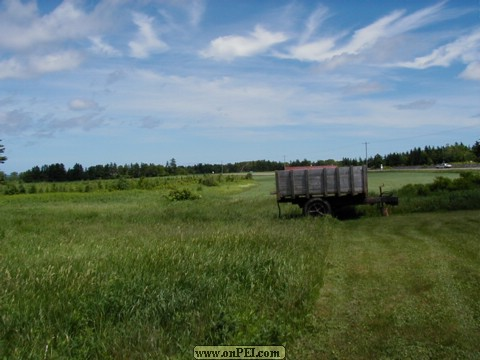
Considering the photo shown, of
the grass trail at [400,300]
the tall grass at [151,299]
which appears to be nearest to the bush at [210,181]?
the grass trail at [400,300]

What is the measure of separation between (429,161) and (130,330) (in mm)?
142233

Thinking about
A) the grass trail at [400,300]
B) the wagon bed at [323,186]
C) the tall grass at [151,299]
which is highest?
the wagon bed at [323,186]

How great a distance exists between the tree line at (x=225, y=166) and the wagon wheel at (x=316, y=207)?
210 feet

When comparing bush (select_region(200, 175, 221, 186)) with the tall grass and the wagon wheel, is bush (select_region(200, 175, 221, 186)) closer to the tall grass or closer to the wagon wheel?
the wagon wheel

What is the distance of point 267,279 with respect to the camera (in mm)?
7285

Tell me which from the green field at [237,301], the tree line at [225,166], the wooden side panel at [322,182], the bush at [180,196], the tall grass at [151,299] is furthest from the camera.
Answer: the tree line at [225,166]

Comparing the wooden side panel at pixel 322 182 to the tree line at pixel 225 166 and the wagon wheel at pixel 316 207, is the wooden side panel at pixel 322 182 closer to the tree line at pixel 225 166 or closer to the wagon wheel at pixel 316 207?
the wagon wheel at pixel 316 207

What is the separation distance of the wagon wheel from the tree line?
210ft

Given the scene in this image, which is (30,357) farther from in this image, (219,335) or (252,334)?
(252,334)

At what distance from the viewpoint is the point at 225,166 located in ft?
493

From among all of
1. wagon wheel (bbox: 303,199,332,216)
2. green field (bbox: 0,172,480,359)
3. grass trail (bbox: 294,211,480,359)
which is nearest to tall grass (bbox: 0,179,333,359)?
green field (bbox: 0,172,480,359)

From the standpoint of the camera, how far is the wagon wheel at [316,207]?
17878 mm

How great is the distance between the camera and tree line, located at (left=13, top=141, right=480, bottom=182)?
104 metres

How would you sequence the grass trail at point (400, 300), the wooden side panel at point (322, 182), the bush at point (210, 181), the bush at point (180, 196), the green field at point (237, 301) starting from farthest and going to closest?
the bush at point (210, 181) < the bush at point (180, 196) < the wooden side panel at point (322, 182) < the grass trail at point (400, 300) < the green field at point (237, 301)
